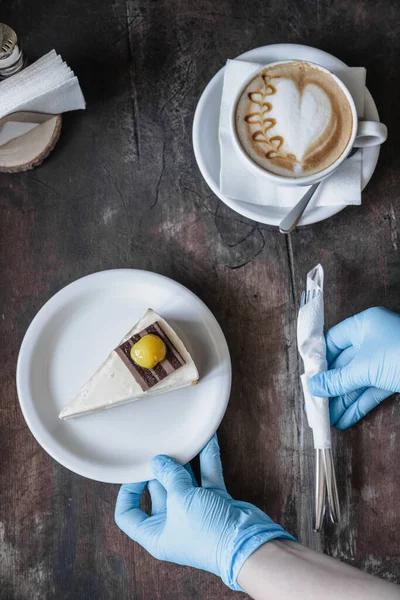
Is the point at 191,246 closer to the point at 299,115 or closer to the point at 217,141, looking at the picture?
the point at 217,141

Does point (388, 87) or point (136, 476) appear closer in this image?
point (136, 476)

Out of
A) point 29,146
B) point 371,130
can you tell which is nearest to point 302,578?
point 371,130

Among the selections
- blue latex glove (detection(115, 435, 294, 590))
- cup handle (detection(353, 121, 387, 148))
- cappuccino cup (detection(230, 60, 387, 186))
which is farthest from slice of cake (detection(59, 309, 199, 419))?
cup handle (detection(353, 121, 387, 148))

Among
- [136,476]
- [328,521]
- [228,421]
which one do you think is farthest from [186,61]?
[328,521]

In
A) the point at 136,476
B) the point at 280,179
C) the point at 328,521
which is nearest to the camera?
the point at 280,179

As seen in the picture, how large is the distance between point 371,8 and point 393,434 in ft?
3.35

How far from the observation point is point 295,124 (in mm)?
1282

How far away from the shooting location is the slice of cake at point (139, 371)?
4.51 ft

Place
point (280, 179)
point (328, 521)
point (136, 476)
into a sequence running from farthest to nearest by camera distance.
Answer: point (328, 521), point (136, 476), point (280, 179)

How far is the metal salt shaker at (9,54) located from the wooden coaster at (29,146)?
13 cm

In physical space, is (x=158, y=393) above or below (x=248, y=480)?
above

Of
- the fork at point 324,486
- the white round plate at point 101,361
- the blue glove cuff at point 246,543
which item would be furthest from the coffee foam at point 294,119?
the blue glove cuff at point 246,543

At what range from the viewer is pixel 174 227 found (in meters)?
1.54

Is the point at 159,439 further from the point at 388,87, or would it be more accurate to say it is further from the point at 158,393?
the point at 388,87
